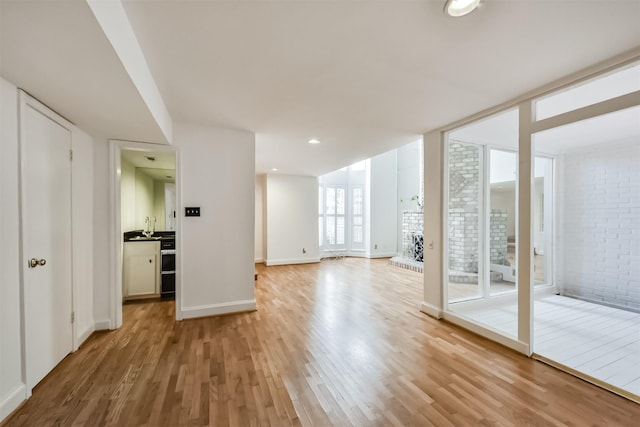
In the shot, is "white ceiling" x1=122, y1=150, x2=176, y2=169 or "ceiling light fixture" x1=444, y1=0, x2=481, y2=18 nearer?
"ceiling light fixture" x1=444, y1=0, x2=481, y2=18

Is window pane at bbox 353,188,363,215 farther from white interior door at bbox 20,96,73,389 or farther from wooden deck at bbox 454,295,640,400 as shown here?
white interior door at bbox 20,96,73,389

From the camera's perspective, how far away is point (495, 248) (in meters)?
3.68

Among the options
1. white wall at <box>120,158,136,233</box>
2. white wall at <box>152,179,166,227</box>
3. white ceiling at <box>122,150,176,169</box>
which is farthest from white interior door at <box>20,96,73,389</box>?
white wall at <box>152,179,166,227</box>

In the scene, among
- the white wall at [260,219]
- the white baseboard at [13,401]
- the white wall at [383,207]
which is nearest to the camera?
the white baseboard at [13,401]

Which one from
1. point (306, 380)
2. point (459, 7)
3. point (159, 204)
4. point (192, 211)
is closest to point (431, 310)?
point (306, 380)

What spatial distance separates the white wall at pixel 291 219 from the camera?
7027mm

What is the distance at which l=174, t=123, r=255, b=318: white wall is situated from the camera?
327 centimetres

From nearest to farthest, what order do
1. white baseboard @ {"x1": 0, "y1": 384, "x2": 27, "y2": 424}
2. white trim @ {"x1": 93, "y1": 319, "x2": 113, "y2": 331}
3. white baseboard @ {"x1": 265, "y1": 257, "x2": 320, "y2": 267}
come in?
white baseboard @ {"x1": 0, "y1": 384, "x2": 27, "y2": 424}, white trim @ {"x1": 93, "y1": 319, "x2": 113, "y2": 331}, white baseboard @ {"x1": 265, "y1": 257, "x2": 320, "y2": 267}

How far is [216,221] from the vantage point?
3.41 meters

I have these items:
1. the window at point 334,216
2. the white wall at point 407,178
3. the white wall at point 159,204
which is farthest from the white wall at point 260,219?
the white wall at point 407,178

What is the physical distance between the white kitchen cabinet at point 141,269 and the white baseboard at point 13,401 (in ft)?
7.44

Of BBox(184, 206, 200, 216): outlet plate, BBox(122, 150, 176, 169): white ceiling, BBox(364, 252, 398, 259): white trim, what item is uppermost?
BBox(122, 150, 176, 169): white ceiling

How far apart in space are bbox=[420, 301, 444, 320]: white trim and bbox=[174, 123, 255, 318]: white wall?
2.30 m

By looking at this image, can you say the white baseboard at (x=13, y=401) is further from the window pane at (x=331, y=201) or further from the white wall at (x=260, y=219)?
the window pane at (x=331, y=201)
